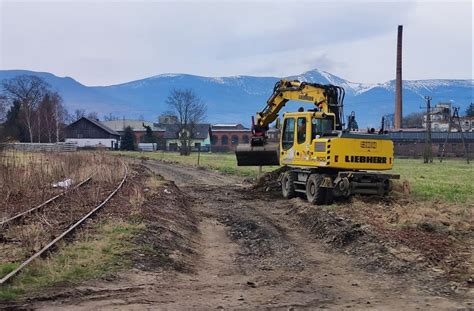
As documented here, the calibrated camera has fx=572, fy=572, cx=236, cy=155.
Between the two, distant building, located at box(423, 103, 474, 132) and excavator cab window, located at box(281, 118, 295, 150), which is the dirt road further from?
distant building, located at box(423, 103, 474, 132)

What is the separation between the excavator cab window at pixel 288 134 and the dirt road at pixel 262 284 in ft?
22.5

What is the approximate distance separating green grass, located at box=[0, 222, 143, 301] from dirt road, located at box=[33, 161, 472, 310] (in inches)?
16.5

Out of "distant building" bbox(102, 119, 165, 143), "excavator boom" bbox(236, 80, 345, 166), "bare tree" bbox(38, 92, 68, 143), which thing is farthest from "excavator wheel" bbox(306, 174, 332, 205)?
"distant building" bbox(102, 119, 165, 143)

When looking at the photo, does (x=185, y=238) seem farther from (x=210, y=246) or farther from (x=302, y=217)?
(x=302, y=217)

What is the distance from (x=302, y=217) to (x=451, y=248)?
5641 millimetres

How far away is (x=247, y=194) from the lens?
22141mm

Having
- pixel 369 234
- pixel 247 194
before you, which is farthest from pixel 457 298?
pixel 247 194

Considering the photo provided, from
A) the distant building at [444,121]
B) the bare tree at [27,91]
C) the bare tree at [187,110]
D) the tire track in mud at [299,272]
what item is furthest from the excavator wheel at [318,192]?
the distant building at [444,121]

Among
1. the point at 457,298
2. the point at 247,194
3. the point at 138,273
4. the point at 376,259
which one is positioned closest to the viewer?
the point at 457,298

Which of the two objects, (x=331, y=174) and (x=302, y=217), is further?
(x=331, y=174)

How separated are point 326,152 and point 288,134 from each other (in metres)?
3.09

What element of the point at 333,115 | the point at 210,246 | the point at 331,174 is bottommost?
the point at 210,246

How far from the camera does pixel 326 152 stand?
17.0m

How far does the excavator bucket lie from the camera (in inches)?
862
